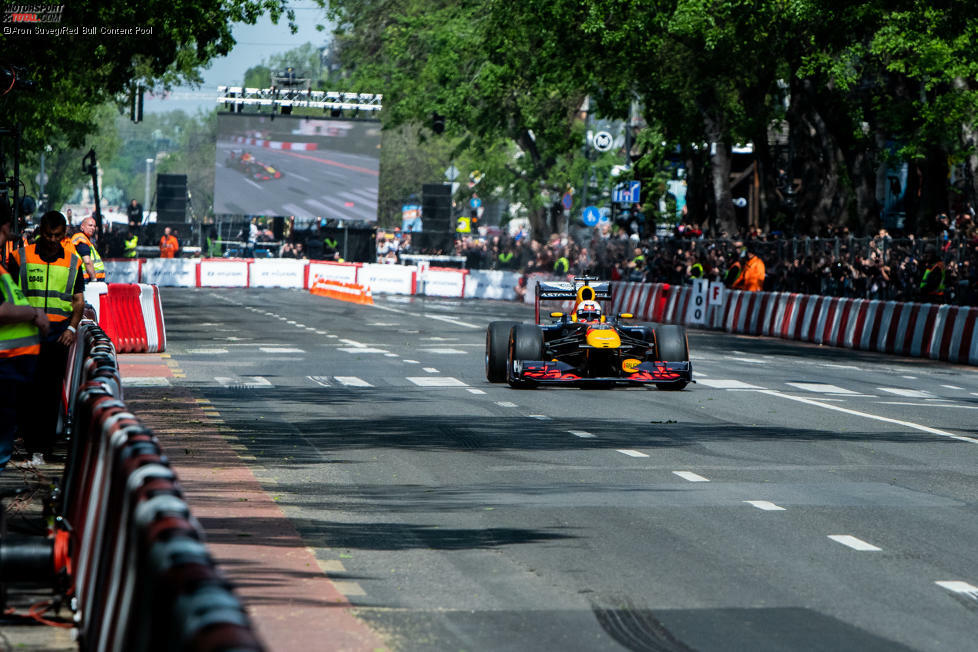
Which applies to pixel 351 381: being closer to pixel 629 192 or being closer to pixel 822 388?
pixel 822 388

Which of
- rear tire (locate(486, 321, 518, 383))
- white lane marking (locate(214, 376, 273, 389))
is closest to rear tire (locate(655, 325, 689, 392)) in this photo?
rear tire (locate(486, 321, 518, 383))

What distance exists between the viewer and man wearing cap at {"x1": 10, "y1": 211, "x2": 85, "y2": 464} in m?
12.4

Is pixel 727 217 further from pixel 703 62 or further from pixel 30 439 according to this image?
pixel 30 439

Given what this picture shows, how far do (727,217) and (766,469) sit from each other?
110 ft

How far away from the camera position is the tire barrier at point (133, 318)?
24406 millimetres

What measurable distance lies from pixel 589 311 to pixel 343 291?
3146 cm

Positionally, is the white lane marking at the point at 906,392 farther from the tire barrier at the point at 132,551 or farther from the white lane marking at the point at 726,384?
the tire barrier at the point at 132,551

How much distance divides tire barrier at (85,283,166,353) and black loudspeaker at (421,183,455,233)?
41644 mm

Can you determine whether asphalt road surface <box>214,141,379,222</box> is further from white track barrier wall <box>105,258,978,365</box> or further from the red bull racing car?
white track barrier wall <box>105,258,978,365</box>

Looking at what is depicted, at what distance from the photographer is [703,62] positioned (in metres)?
42.1

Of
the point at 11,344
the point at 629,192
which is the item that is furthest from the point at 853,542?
the point at 629,192

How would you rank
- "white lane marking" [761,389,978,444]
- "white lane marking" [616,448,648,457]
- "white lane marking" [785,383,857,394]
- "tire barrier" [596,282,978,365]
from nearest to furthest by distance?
"white lane marking" [616,448,648,457]
"white lane marking" [761,389,978,444]
"white lane marking" [785,383,857,394]
"tire barrier" [596,282,978,365]

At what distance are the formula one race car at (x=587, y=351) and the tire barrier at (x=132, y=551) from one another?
35.9 feet

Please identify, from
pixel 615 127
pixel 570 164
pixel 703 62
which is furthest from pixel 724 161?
pixel 615 127
